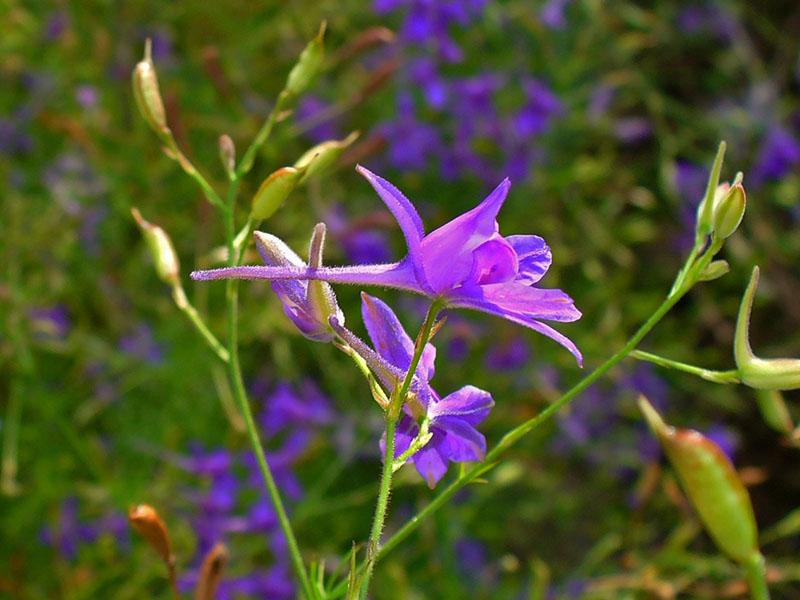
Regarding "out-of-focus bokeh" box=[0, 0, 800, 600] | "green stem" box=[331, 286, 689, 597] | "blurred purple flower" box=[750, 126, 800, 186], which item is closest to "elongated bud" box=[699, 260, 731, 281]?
"green stem" box=[331, 286, 689, 597]

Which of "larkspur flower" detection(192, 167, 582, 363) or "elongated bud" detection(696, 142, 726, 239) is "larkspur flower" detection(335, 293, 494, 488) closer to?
"larkspur flower" detection(192, 167, 582, 363)

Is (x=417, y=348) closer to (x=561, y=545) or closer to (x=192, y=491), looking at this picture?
(x=192, y=491)

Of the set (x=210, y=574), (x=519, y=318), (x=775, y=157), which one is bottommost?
(x=775, y=157)

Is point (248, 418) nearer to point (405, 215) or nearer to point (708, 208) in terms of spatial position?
point (405, 215)

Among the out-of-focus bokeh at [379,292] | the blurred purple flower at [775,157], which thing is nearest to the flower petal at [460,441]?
the out-of-focus bokeh at [379,292]

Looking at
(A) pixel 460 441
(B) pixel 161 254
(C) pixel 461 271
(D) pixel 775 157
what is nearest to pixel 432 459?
(A) pixel 460 441

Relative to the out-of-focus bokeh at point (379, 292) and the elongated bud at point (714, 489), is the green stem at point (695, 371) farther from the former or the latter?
the out-of-focus bokeh at point (379, 292)
